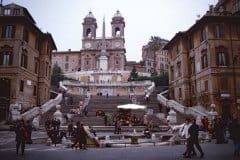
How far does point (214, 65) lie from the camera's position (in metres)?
34.2

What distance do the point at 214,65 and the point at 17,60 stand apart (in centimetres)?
2239

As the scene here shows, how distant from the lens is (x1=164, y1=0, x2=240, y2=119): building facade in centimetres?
3366

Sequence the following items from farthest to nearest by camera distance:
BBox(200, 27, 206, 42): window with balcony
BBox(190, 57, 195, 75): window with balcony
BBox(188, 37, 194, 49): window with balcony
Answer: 1. BBox(188, 37, 194, 49): window with balcony
2. BBox(190, 57, 195, 75): window with balcony
3. BBox(200, 27, 206, 42): window with balcony

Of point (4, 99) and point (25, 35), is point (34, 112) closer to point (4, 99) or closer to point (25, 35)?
point (4, 99)

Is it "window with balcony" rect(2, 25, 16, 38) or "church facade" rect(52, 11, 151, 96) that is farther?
"church facade" rect(52, 11, 151, 96)

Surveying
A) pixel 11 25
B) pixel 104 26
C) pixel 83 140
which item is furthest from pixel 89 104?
pixel 104 26

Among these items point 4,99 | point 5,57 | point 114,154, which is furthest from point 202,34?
point 114,154

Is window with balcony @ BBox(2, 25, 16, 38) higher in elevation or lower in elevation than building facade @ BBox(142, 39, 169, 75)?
lower

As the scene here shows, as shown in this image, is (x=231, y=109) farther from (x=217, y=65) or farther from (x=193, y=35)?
(x=193, y=35)

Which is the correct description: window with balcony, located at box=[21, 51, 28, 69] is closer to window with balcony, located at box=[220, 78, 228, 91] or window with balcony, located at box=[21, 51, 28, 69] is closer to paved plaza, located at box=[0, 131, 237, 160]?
paved plaza, located at box=[0, 131, 237, 160]

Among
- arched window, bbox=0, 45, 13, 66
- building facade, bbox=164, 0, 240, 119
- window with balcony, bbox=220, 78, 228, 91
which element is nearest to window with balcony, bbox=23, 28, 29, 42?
arched window, bbox=0, 45, 13, 66

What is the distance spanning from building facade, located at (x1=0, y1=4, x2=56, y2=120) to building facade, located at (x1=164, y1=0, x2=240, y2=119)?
20267 millimetres

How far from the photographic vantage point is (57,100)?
39500 millimetres

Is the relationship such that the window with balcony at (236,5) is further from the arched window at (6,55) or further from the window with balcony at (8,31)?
the arched window at (6,55)
